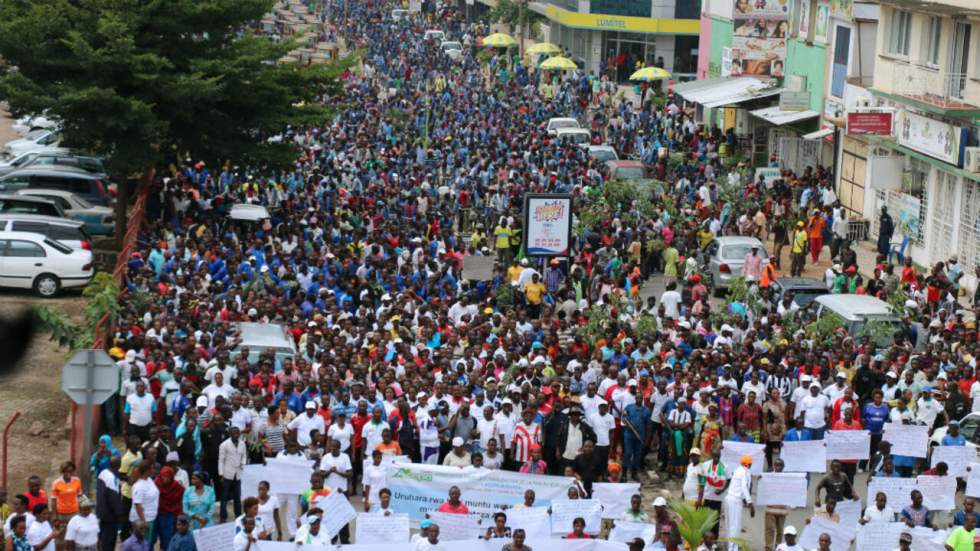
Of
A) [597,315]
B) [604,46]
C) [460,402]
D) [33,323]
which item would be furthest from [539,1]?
[33,323]

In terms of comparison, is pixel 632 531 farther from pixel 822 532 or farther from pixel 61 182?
pixel 61 182

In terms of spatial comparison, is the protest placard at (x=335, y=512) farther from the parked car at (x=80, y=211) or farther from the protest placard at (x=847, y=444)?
the parked car at (x=80, y=211)

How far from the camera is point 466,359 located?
19781mm

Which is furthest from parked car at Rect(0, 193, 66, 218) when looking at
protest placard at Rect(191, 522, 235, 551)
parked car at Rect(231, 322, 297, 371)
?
protest placard at Rect(191, 522, 235, 551)

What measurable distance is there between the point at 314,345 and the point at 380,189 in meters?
14.4

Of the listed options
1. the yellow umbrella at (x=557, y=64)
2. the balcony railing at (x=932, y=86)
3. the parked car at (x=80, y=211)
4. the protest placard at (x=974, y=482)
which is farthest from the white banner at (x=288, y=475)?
the yellow umbrella at (x=557, y=64)

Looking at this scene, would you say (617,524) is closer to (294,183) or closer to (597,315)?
(597,315)

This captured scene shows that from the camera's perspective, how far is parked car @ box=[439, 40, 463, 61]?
70.4 meters

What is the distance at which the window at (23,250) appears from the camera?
2753 centimetres

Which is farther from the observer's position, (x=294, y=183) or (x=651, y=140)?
(x=651, y=140)

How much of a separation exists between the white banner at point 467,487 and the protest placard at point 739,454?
1925 millimetres

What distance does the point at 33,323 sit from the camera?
4.39 meters

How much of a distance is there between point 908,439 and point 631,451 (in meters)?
3.10

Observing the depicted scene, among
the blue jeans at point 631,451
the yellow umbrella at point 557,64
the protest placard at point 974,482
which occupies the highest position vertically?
the protest placard at point 974,482
